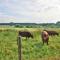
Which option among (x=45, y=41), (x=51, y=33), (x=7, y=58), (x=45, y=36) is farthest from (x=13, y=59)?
(x=51, y=33)

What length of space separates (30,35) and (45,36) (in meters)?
6.01

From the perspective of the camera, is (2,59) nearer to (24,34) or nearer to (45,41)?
(45,41)

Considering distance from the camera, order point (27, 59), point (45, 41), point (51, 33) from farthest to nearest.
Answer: point (51, 33) → point (45, 41) → point (27, 59)

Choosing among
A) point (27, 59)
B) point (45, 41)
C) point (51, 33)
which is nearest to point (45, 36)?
point (45, 41)

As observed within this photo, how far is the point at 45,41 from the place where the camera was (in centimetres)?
2616

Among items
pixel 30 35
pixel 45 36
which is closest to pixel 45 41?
pixel 45 36

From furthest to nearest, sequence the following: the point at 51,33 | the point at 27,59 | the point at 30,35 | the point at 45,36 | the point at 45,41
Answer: the point at 51,33
the point at 30,35
the point at 45,36
the point at 45,41
the point at 27,59

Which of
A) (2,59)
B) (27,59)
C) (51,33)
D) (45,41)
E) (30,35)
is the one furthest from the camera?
(51,33)

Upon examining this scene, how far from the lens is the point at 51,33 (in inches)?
1521

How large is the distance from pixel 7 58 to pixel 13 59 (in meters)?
0.59

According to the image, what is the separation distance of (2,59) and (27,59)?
174cm

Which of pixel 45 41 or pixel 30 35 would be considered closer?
pixel 45 41

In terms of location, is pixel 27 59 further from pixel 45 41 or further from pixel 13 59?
pixel 45 41

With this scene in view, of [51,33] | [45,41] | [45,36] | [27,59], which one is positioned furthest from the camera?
[51,33]
